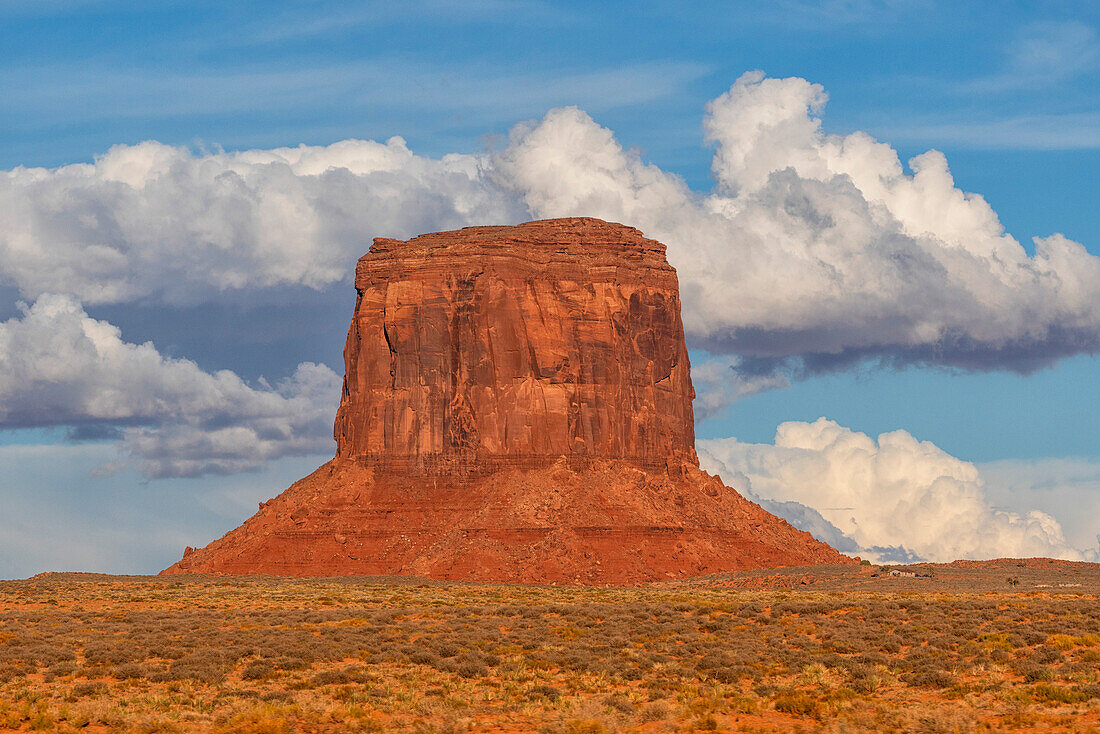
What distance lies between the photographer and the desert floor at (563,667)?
110 ft

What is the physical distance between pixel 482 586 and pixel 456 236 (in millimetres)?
41565

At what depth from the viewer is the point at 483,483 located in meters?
115

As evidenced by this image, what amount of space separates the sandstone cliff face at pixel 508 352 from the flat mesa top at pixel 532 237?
6.3 inches

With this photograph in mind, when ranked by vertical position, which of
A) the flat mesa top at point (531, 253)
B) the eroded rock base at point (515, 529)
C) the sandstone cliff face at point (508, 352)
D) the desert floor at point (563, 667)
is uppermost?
the flat mesa top at point (531, 253)

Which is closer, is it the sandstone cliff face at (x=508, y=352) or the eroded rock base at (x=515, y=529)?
the eroded rock base at (x=515, y=529)

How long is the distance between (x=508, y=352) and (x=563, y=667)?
258ft

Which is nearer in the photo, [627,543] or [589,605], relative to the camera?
[589,605]

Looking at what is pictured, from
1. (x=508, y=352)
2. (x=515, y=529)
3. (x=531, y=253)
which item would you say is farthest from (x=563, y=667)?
(x=531, y=253)

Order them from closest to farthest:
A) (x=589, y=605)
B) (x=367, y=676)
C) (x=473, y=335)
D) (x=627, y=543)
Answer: (x=367, y=676) → (x=589, y=605) → (x=627, y=543) → (x=473, y=335)

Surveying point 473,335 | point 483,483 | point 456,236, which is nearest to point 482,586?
point 483,483

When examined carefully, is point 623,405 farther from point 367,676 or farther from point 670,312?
point 367,676

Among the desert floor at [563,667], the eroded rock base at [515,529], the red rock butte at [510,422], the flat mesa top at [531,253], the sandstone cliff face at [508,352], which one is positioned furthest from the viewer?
the flat mesa top at [531,253]

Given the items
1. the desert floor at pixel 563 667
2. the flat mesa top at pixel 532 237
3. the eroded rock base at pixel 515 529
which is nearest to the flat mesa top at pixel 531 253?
the flat mesa top at pixel 532 237

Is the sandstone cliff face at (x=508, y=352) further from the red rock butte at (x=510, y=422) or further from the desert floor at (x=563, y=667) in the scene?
the desert floor at (x=563, y=667)
